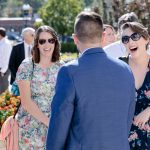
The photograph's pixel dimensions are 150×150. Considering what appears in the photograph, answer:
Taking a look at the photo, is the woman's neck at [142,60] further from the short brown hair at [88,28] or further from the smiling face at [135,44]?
the short brown hair at [88,28]

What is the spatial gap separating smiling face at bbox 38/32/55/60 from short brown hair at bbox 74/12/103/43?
1615 mm

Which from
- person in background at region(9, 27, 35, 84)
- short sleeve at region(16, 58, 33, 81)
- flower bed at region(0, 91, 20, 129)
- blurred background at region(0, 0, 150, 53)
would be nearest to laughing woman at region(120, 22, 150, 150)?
short sleeve at region(16, 58, 33, 81)

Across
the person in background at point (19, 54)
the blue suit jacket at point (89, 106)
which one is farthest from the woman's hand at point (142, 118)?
the person in background at point (19, 54)

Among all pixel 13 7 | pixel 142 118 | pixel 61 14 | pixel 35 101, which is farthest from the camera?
pixel 13 7

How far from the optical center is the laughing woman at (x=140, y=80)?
4.60m

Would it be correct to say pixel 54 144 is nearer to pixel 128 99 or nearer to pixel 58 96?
pixel 58 96

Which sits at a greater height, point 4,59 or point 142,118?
point 142,118

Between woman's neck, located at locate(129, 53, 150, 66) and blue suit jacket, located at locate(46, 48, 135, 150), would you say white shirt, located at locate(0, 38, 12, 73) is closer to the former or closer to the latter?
woman's neck, located at locate(129, 53, 150, 66)

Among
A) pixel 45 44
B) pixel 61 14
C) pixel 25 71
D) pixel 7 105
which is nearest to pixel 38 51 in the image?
pixel 45 44

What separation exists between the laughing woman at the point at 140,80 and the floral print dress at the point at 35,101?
0.94 m

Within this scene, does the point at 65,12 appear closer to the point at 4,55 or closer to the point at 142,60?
the point at 4,55

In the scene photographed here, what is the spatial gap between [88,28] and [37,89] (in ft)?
5.76

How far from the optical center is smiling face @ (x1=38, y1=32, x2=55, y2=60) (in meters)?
5.27

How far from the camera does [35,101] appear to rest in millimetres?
5219
